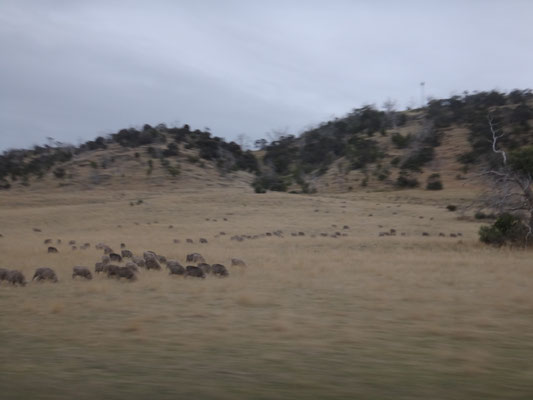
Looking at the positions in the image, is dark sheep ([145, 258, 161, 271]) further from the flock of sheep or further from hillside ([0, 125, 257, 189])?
hillside ([0, 125, 257, 189])

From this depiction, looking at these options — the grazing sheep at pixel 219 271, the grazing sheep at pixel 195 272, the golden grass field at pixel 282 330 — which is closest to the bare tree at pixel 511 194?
the golden grass field at pixel 282 330

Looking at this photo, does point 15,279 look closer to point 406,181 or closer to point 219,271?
point 219,271

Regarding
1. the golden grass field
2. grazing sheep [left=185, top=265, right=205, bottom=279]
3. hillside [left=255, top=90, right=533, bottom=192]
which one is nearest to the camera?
the golden grass field

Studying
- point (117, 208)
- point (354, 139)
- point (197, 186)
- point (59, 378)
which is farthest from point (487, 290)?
point (354, 139)

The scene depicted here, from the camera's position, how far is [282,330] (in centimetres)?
807

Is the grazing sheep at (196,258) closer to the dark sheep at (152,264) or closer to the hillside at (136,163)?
the dark sheep at (152,264)

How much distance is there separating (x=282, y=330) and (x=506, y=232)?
762 inches

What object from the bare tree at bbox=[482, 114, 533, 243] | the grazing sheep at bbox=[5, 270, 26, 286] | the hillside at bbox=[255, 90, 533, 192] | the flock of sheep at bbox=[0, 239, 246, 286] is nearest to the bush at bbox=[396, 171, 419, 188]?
the hillside at bbox=[255, 90, 533, 192]

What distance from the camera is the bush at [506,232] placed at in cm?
2355

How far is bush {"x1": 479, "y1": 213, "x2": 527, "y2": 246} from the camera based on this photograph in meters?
23.5

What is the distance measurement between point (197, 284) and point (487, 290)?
7240 mm

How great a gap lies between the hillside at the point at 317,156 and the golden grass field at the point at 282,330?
5250 centimetres

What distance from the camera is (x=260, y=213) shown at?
1895 inches

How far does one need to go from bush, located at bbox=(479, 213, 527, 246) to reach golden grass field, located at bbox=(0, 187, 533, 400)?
2650 mm
